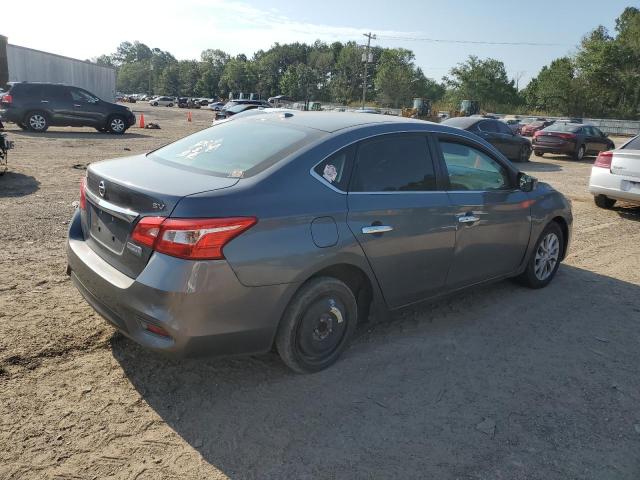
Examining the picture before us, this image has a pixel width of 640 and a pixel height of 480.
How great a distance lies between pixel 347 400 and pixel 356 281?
0.82 meters

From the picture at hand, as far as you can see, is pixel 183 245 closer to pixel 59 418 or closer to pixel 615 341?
pixel 59 418

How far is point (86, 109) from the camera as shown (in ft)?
61.7

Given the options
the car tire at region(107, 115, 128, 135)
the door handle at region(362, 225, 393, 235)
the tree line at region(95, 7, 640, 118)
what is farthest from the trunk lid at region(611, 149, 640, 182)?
the tree line at region(95, 7, 640, 118)

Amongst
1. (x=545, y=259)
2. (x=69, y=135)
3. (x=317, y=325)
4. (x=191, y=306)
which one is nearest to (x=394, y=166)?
(x=317, y=325)

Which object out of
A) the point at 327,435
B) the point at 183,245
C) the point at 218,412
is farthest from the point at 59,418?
the point at 327,435

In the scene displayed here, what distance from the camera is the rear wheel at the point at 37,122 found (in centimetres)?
1812

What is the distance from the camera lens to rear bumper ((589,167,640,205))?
867 centimetres

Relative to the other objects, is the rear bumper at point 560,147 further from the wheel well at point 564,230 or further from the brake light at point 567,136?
the wheel well at point 564,230

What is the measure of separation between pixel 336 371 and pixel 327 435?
26.8 inches

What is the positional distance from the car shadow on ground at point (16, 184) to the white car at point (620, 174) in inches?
379

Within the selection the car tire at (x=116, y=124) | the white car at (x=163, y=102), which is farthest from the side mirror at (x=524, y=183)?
the white car at (x=163, y=102)

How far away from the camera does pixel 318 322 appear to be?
3373 millimetres

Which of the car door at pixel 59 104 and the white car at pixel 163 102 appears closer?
the car door at pixel 59 104

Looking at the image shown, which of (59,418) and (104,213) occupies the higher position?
(104,213)
